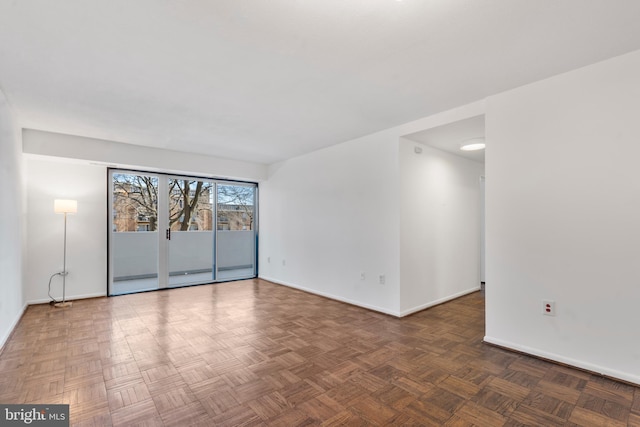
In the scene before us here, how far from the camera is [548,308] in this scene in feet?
8.50

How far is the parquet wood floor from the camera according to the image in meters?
1.87

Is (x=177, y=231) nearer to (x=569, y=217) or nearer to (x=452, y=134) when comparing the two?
(x=452, y=134)

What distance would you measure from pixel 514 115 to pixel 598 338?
6.46 ft

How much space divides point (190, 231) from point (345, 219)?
3.20m

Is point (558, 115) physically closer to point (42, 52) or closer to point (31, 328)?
point (42, 52)

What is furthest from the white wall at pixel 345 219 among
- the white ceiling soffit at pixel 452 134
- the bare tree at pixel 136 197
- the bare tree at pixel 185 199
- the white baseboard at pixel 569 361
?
the bare tree at pixel 136 197

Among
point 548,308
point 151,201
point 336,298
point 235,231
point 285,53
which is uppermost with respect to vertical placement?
point 285,53

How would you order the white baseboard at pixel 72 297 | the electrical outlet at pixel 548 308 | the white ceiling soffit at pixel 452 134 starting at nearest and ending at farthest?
the electrical outlet at pixel 548 308, the white ceiling soffit at pixel 452 134, the white baseboard at pixel 72 297

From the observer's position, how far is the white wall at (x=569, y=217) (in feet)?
7.36

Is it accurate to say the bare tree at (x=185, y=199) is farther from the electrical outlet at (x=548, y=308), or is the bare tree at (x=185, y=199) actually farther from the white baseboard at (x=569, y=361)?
the electrical outlet at (x=548, y=308)

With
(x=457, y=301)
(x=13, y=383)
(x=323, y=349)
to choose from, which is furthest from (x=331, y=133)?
(x=13, y=383)

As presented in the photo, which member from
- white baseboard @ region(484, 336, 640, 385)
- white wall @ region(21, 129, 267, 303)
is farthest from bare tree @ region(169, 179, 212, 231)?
white baseboard @ region(484, 336, 640, 385)

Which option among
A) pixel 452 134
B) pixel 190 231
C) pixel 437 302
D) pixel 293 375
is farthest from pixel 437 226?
pixel 190 231

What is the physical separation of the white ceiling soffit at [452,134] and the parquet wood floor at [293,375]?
7.42 ft
